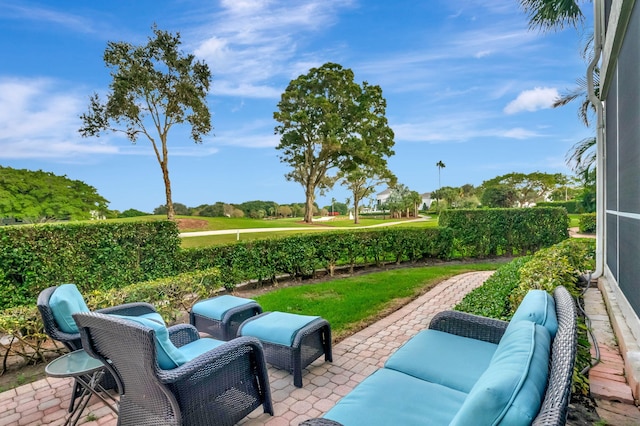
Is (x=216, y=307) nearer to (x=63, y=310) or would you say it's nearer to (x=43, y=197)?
(x=63, y=310)

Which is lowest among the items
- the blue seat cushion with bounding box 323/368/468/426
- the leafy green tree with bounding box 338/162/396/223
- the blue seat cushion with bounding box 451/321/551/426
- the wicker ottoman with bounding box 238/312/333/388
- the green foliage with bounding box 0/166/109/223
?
the wicker ottoman with bounding box 238/312/333/388

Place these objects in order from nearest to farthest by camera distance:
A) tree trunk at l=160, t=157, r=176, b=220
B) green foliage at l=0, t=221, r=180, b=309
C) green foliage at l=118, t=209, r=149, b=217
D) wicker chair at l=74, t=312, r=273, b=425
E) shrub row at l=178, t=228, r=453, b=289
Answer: wicker chair at l=74, t=312, r=273, b=425 < green foliage at l=0, t=221, r=180, b=309 < shrub row at l=178, t=228, r=453, b=289 < tree trunk at l=160, t=157, r=176, b=220 < green foliage at l=118, t=209, r=149, b=217

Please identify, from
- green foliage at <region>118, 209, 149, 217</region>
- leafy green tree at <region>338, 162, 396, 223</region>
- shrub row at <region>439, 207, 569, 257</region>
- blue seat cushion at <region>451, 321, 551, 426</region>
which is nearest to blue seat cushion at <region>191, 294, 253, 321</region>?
blue seat cushion at <region>451, 321, 551, 426</region>

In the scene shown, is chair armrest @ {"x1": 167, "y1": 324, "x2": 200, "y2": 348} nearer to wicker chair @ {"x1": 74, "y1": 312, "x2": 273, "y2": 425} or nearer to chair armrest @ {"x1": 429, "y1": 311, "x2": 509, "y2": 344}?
wicker chair @ {"x1": 74, "y1": 312, "x2": 273, "y2": 425}

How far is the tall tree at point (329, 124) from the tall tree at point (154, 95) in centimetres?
669

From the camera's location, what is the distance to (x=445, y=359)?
2.17m

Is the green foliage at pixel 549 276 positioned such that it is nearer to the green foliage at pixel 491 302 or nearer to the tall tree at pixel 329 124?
the green foliage at pixel 491 302

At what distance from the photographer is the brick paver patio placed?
2508mm

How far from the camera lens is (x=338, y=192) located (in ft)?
103

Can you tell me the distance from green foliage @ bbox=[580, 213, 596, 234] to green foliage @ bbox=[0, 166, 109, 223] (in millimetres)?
25566

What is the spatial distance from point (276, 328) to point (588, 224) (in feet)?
66.4

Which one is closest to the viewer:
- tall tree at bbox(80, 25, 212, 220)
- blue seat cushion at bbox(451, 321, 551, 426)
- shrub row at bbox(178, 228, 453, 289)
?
blue seat cushion at bbox(451, 321, 551, 426)

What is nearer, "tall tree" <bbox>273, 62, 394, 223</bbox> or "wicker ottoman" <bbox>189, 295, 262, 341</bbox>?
"wicker ottoman" <bbox>189, 295, 262, 341</bbox>

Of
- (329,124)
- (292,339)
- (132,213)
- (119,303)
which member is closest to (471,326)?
(292,339)
